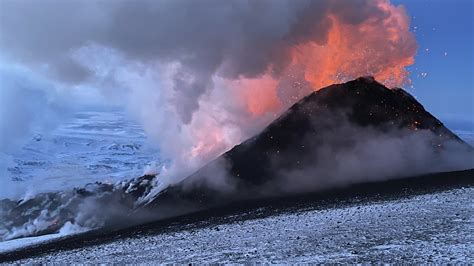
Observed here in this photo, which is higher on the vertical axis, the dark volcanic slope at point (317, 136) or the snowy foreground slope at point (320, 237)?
the dark volcanic slope at point (317, 136)

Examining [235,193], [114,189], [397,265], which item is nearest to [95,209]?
[114,189]

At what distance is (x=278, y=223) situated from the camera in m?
27.7

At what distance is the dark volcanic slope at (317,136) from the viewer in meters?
50.2

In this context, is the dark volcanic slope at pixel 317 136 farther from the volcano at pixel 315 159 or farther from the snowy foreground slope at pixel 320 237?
the snowy foreground slope at pixel 320 237

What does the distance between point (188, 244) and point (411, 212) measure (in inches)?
506

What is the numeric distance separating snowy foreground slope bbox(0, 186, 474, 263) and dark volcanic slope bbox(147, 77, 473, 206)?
16560mm

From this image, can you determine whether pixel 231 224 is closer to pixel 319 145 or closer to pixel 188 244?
pixel 188 244

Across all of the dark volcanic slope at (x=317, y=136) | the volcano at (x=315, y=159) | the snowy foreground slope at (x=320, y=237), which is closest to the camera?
the snowy foreground slope at (x=320, y=237)

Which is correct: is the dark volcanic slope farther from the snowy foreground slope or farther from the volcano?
the snowy foreground slope

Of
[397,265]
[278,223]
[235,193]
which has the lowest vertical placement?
[397,265]

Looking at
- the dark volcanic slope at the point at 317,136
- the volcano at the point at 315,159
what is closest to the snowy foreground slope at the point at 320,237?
the volcano at the point at 315,159

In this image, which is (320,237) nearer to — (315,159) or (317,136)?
(315,159)

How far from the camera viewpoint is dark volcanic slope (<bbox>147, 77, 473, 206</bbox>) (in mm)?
50219

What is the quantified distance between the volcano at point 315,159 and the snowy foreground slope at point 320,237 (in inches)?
472
